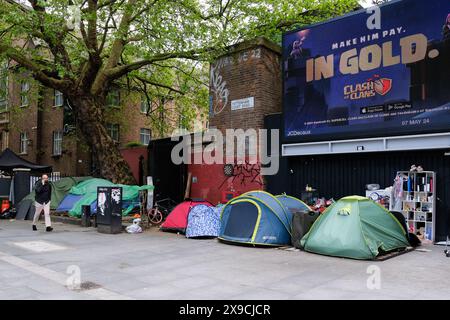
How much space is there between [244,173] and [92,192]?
6119mm

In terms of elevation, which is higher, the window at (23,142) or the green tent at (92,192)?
the window at (23,142)

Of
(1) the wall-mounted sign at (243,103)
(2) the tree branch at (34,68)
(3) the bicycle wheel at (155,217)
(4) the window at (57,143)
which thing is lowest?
(3) the bicycle wheel at (155,217)

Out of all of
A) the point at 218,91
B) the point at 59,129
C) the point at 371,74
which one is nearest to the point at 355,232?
the point at 371,74

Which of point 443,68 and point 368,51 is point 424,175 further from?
point 368,51

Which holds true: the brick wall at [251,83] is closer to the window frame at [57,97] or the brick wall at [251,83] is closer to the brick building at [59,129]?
the brick building at [59,129]

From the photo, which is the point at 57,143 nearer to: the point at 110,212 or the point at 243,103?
the point at 110,212

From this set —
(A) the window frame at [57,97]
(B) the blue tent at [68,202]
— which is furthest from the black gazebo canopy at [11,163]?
(A) the window frame at [57,97]

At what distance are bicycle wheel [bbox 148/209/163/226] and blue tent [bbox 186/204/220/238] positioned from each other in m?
2.99

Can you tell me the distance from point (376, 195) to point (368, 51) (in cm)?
411

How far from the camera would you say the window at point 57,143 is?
97.1ft

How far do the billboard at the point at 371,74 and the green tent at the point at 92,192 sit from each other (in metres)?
6.14

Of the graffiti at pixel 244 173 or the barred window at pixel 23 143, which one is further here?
the barred window at pixel 23 143

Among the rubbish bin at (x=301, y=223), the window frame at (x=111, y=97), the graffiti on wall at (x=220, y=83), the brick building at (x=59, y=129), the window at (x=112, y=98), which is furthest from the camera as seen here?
the brick building at (x=59, y=129)

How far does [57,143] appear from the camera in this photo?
2989 cm
